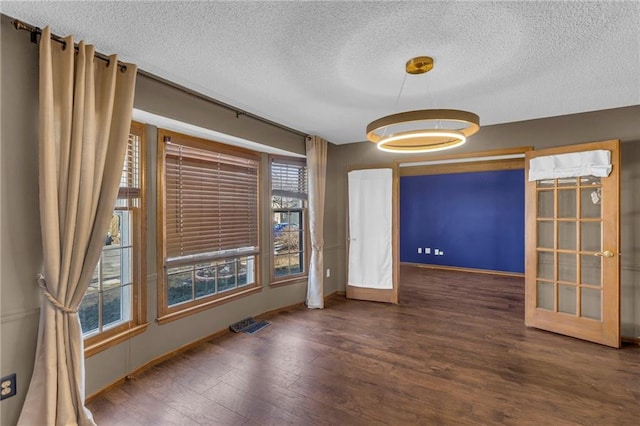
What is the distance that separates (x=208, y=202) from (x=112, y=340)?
150 centimetres

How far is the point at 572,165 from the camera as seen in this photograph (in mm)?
3236

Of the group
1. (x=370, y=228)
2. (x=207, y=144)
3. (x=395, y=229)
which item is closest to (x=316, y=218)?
(x=370, y=228)

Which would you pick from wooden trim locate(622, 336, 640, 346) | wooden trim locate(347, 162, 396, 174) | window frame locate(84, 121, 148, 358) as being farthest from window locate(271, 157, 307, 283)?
wooden trim locate(622, 336, 640, 346)

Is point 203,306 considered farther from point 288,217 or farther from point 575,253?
point 575,253

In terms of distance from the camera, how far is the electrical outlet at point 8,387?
167 cm

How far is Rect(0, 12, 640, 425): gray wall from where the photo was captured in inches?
67.8

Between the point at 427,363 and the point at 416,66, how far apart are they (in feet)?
8.31

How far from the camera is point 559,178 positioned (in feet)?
11.0

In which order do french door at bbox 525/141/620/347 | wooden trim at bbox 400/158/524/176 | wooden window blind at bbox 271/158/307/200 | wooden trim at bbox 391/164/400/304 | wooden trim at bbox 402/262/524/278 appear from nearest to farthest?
french door at bbox 525/141/620/347, wooden window blind at bbox 271/158/307/200, wooden trim at bbox 391/164/400/304, wooden trim at bbox 400/158/524/176, wooden trim at bbox 402/262/524/278

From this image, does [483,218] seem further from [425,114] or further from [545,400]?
[425,114]

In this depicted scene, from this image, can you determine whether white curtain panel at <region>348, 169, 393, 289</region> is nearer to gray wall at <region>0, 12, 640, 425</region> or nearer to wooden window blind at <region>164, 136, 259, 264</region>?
gray wall at <region>0, 12, 640, 425</region>

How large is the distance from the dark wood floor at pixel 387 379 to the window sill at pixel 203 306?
372 millimetres

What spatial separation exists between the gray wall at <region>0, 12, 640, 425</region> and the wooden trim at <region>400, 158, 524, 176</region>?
2.72m

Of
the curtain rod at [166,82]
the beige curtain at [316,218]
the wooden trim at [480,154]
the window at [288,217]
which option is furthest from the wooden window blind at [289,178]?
the wooden trim at [480,154]
